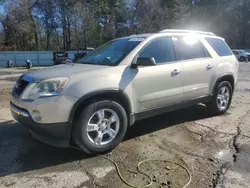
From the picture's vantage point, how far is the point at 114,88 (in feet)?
11.9

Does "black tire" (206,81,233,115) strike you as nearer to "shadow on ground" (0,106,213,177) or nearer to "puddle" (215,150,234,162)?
"shadow on ground" (0,106,213,177)

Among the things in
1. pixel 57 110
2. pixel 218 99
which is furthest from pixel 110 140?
pixel 218 99

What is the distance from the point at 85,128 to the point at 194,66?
8.07 ft

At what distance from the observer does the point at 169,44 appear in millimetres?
4535

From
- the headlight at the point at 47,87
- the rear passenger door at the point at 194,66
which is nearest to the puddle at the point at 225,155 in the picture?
the rear passenger door at the point at 194,66

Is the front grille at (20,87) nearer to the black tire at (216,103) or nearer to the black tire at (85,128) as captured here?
the black tire at (85,128)

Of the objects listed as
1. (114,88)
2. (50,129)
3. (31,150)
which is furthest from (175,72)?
(31,150)

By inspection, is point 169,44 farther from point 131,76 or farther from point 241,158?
point 241,158

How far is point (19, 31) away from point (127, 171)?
38.4 m

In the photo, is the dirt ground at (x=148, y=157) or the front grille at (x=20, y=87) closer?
the dirt ground at (x=148, y=157)

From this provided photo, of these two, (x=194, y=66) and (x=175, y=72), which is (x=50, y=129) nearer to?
(x=175, y=72)

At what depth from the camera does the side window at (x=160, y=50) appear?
4223 mm

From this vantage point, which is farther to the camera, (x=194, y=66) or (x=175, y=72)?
(x=194, y=66)

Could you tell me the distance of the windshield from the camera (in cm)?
406
